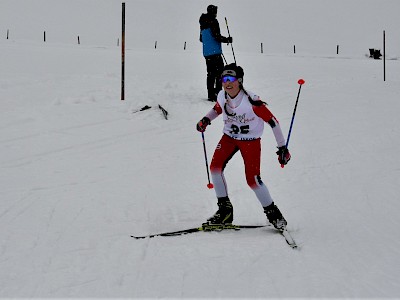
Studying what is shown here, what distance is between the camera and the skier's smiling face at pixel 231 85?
4.66 metres

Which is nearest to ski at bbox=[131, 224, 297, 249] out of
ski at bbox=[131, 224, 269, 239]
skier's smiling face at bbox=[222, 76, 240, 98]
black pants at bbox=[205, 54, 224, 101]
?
ski at bbox=[131, 224, 269, 239]

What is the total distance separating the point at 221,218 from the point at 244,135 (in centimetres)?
99

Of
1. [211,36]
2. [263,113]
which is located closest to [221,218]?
[263,113]

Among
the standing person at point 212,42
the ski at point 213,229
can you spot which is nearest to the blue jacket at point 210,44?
the standing person at point 212,42

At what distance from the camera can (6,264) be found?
13.3 ft

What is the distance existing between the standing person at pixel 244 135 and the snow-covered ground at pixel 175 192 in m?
0.31

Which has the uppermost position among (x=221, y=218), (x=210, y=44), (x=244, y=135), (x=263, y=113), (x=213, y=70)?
(x=210, y=44)

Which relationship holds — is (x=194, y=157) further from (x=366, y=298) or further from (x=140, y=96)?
(x=366, y=298)

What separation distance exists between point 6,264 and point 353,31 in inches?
3129

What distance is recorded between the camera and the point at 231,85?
468 centimetres

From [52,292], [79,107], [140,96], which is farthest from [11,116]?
[52,292]

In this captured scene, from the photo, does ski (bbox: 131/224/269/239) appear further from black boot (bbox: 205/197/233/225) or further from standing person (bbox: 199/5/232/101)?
standing person (bbox: 199/5/232/101)

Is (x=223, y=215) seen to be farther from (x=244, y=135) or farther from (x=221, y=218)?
(x=244, y=135)

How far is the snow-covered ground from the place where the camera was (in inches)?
152
